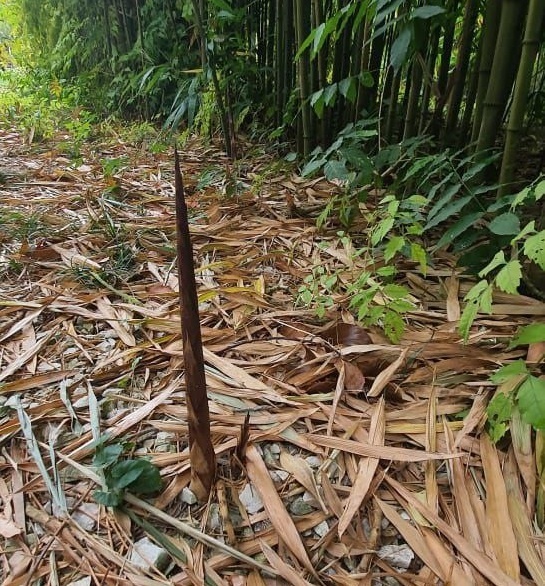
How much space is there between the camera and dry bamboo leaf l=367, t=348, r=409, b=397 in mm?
792

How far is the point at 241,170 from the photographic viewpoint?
2008 millimetres

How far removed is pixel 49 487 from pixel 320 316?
0.56 m

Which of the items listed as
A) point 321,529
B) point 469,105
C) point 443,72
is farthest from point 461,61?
point 321,529

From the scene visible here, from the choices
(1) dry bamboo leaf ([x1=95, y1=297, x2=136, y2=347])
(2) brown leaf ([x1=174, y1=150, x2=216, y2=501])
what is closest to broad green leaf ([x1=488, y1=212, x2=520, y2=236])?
(2) brown leaf ([x1=174, y1=150, x2=216, y2=501])

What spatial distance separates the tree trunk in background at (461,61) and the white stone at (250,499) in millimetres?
1215

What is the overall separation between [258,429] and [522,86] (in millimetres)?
848

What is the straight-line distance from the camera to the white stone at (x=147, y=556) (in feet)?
1.83

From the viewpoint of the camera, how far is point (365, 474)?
2.16ft

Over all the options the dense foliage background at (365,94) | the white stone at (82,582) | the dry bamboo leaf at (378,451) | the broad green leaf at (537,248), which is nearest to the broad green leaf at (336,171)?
the dense foliage background at (365,94)

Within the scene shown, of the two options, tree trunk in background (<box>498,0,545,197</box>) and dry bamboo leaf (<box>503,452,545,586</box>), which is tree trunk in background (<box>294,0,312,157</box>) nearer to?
tree trunk in background (<box>498,0,545,197</box>)

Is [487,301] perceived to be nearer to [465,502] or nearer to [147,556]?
[465,502]

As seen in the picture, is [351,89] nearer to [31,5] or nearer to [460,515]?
[460,515]

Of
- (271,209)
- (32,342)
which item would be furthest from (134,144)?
(32,342)

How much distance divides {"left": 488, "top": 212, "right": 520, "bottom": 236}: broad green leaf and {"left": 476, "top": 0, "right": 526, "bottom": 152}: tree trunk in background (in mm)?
326
